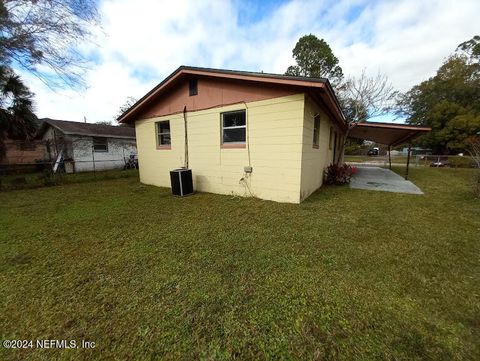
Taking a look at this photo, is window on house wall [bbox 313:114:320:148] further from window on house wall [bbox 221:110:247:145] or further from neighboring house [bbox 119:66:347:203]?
window on house wall [bbox 221:110:247:145]

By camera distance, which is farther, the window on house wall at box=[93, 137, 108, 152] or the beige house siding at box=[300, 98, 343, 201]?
the window on house wall at box=[93, 137, 108, 152]

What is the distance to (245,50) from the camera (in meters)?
11.6

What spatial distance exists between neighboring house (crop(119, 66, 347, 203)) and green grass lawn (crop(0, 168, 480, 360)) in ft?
5.71

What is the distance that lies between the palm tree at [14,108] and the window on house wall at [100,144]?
3923 mm

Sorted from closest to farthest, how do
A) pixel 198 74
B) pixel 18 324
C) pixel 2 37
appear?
pixel 18 324
pixel 198 74
pixel 2 37

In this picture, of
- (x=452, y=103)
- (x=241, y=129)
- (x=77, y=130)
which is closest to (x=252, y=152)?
(x=241, y=129)

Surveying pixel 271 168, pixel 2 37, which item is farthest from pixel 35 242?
pixel 2 37

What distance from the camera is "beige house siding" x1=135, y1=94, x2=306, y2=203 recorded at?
5.30 meters

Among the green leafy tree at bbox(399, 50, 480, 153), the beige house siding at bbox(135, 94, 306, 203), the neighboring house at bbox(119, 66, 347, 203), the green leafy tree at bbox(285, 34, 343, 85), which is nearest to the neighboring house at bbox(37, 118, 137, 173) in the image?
the neighboring house at bbox(119, 66, 347, 203)

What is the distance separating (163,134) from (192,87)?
2404mm

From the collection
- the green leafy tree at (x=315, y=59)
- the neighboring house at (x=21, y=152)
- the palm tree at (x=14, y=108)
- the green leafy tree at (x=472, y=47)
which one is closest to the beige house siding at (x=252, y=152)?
the neighboring house at (x=21, y=152)

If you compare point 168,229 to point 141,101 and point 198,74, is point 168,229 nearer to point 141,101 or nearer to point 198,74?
point 198,74

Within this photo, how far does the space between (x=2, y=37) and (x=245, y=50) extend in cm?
1028

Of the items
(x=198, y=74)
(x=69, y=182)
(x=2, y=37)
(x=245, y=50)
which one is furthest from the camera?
(x=245, y=50)
